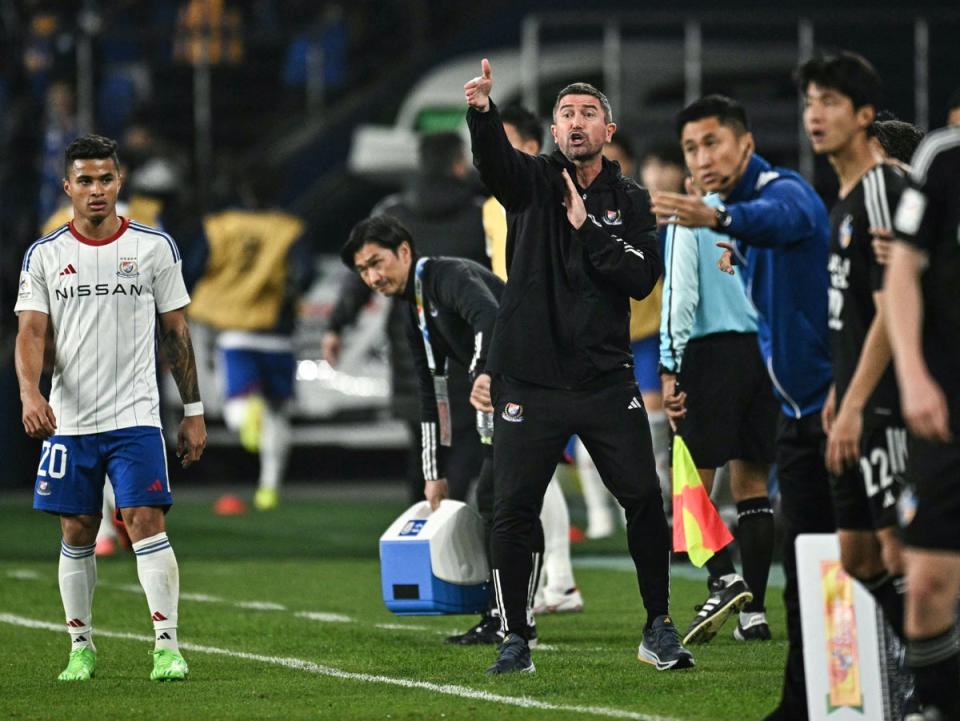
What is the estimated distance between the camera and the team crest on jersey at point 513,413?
8.15 meters

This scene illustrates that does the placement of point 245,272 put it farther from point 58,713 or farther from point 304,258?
point 58,713

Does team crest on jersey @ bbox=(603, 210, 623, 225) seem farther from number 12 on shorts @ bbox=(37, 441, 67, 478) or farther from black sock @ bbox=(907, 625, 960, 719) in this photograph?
black sock @ bbox=(907, 625, 960, 719)

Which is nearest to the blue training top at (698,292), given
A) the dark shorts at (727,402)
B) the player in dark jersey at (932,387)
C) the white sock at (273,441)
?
the dark shorts at (727,402)

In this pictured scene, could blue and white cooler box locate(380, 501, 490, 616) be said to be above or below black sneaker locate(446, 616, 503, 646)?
above

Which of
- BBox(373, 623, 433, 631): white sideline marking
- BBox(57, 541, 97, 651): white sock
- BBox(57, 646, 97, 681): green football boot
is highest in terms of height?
→ BBox(57, 541, 97, 651): white sock

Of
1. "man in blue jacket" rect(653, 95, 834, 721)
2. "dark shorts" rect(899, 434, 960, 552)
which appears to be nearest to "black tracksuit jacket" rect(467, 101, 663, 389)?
"man in blue jacket" rect(653, 95, 834, 721)

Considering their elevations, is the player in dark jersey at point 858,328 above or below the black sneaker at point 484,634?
above

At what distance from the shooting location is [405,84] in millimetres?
22078

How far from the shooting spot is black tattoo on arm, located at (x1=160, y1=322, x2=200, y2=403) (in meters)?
8.51

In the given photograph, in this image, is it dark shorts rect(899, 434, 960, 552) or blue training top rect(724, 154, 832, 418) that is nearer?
dark shorts rect(899, 434, 960, 552)

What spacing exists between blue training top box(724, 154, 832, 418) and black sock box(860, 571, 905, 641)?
35.9 inches

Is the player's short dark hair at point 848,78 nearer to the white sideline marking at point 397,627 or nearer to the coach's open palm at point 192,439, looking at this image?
the coach's open palm at point 192,439

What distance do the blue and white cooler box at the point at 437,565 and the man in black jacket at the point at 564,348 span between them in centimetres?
91

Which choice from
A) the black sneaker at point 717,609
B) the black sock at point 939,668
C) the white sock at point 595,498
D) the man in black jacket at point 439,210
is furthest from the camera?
the white sock at point 595,498
